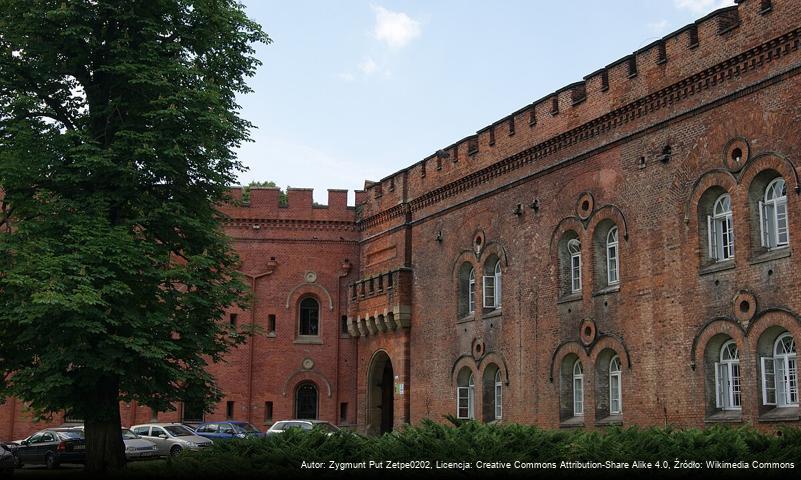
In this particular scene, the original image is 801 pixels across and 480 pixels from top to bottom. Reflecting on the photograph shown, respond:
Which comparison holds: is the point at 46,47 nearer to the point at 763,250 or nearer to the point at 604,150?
the point at 604,150

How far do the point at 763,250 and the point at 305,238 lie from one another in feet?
66.0

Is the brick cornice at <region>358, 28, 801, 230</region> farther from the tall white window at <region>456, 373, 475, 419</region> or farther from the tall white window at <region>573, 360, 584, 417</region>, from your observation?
the tall white window at <region>456, 373, 475, 419</region>

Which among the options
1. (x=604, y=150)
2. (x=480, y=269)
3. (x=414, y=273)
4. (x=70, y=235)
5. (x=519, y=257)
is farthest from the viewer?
(x=414, y=273)

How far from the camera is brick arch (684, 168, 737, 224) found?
66.2ft

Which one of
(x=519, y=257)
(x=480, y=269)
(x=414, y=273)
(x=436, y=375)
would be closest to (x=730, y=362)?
(x=519, y=257)

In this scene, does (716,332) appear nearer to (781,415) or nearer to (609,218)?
(781,415)

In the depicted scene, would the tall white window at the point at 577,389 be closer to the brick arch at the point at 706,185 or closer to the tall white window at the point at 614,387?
the tall white window at the point at 614,387

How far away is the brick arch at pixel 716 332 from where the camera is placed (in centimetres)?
1945

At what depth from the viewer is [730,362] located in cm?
1998

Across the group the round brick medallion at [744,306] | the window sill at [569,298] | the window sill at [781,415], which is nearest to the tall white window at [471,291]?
the window sill at [569,298]

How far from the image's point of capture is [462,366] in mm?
29438

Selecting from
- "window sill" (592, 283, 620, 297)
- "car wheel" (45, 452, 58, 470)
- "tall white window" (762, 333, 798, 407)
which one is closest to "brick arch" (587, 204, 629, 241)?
"window sill" (592, 283, 620, 297)

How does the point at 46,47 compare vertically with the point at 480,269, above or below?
above

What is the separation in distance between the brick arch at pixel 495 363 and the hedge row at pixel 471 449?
12507 mm
